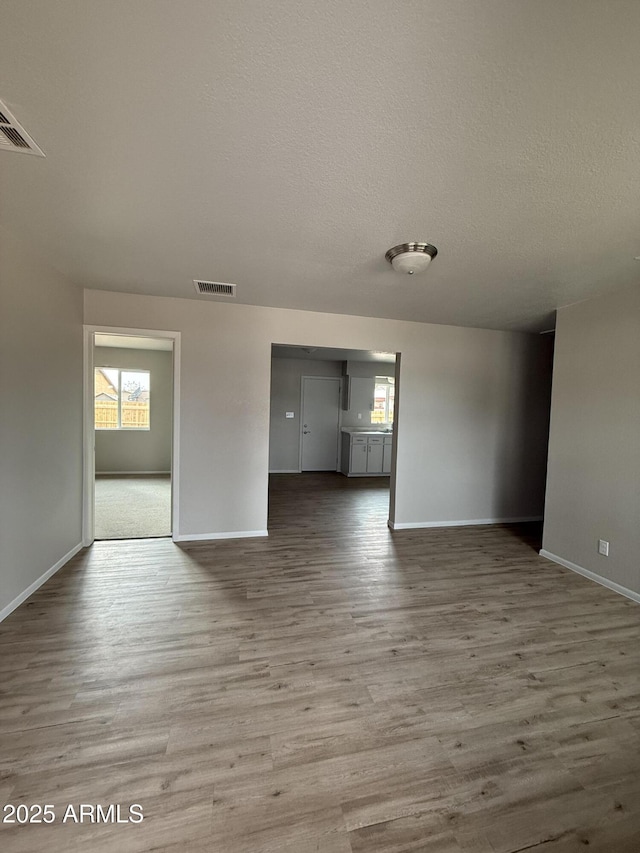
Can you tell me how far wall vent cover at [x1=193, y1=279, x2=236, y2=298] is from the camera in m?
3.16

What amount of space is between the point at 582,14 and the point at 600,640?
10.2ft

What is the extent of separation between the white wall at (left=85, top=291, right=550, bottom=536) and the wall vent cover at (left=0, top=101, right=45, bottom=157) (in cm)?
213

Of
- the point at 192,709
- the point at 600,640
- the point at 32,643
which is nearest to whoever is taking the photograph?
the point at 192,709

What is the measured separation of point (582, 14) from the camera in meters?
0.95

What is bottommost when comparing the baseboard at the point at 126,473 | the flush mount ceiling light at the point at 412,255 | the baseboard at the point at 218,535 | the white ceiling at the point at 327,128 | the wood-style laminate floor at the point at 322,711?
the wood-style laminate floor at the point at 322,711

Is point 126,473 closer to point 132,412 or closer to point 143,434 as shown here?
point 143,434

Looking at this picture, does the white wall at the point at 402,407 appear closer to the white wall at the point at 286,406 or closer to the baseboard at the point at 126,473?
the white wall at the point at 286,406

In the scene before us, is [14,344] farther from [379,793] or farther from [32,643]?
[379,793]

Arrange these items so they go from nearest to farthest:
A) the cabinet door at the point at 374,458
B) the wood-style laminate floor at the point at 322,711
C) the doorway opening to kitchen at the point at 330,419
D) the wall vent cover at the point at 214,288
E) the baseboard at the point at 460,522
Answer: the wood-style laminate floor at the point at 322,711 < the wall vent cover at the point at 214,288 < the baseboard at the point at 460,522 < the doorway opening to kitchen at the point at 330,419 < the cabinet door at the point at 374,458

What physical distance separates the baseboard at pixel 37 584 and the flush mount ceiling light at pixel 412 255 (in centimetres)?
349

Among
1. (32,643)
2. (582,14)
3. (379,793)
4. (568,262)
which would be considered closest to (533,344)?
(568,262)

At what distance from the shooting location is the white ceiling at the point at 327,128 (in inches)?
39.1

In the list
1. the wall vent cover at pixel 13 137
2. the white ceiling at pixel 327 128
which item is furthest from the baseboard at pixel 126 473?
the wall vent cover at pixel 13 137

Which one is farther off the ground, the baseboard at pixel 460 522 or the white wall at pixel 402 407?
the white wall at pixel 402 407
